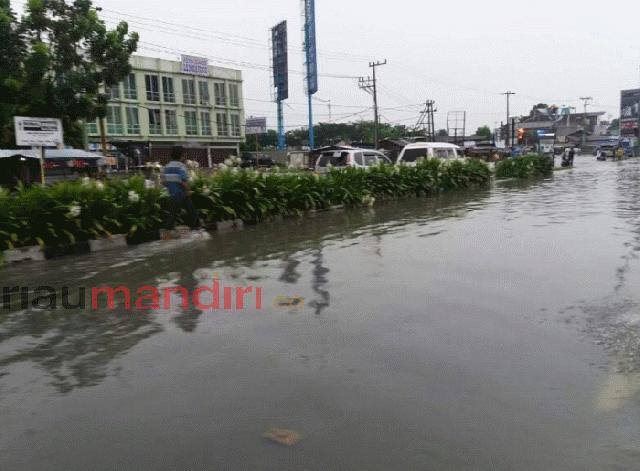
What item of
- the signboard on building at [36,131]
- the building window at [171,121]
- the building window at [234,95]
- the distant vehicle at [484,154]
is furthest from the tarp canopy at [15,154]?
the building window at [234,95]

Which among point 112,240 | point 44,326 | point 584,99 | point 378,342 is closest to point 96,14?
point 112,240

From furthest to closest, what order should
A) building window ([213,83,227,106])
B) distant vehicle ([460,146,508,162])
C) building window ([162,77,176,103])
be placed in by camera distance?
building window ([213,83,227,106]) → building window ([162,77,176,103]) → distant vehicle ([460,146,508,162])

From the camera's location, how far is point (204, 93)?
5928 cm

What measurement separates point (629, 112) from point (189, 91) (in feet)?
241

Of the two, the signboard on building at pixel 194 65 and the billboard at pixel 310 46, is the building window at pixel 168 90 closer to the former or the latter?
the signboard on building at pixel 194 65

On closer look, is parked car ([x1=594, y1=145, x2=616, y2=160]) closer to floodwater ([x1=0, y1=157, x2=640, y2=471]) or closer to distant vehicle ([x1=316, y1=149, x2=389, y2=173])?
distant vehicle ([x1=316, y1=149, x2=389, y2=173])

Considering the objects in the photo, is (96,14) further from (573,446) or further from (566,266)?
(573,446)

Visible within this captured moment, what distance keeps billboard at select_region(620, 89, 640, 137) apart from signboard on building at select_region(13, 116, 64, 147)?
96.7 metres

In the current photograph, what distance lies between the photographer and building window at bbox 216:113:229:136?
60.7 m

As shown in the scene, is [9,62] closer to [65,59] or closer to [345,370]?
[65,59]

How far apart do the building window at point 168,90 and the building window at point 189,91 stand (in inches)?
52.8

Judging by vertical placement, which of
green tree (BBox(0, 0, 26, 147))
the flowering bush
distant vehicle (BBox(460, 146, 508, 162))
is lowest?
the flowering bush

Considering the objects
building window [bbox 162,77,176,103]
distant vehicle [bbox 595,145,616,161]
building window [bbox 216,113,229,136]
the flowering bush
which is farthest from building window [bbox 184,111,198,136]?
distant vehicle [bbox 595,145,616,161]

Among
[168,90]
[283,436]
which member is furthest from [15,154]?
[168,90]
